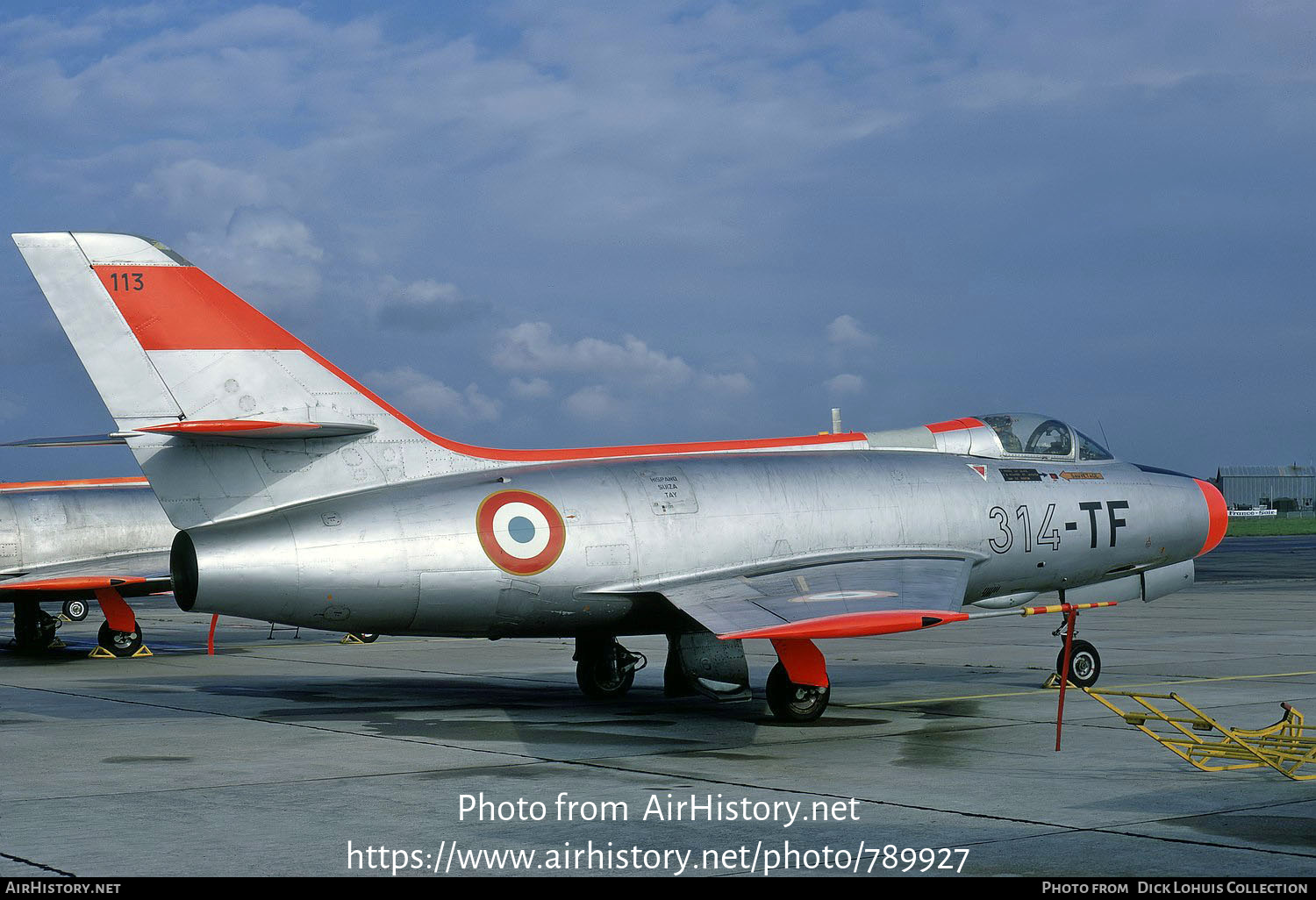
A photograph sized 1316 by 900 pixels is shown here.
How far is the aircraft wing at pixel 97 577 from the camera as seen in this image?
82.3 ft

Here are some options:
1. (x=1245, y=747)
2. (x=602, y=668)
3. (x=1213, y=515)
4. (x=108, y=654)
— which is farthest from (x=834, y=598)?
(x=108, y=654)

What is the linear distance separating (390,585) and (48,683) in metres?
9.34

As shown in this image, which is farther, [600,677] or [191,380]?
[600,677]

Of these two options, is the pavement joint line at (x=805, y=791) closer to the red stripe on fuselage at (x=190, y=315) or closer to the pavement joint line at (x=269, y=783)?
the pavement joint line at (x=269, y=783)

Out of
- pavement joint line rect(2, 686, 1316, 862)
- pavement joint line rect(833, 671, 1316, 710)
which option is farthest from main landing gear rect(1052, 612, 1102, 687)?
pavement joint line rect(2, 686, 1316, 862)

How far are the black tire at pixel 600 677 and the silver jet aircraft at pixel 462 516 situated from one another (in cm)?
102

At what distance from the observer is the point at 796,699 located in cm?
1439

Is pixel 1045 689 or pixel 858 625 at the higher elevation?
pixel 858 625

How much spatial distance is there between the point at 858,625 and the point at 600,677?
17.3 ft

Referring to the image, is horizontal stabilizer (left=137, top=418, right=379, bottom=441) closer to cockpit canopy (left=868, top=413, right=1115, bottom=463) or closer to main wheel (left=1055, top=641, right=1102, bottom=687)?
cockpit canopy (left=868, top=413, right=1115, bottom=463)

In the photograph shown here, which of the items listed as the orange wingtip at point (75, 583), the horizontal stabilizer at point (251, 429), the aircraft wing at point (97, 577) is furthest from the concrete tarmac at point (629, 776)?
the aircraft wing at point (97, 577)

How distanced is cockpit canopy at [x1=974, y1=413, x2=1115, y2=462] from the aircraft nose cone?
168 centimetres

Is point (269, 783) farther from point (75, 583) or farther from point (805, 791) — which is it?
point (75, 583)

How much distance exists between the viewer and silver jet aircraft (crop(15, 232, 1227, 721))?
1351 centimetres
